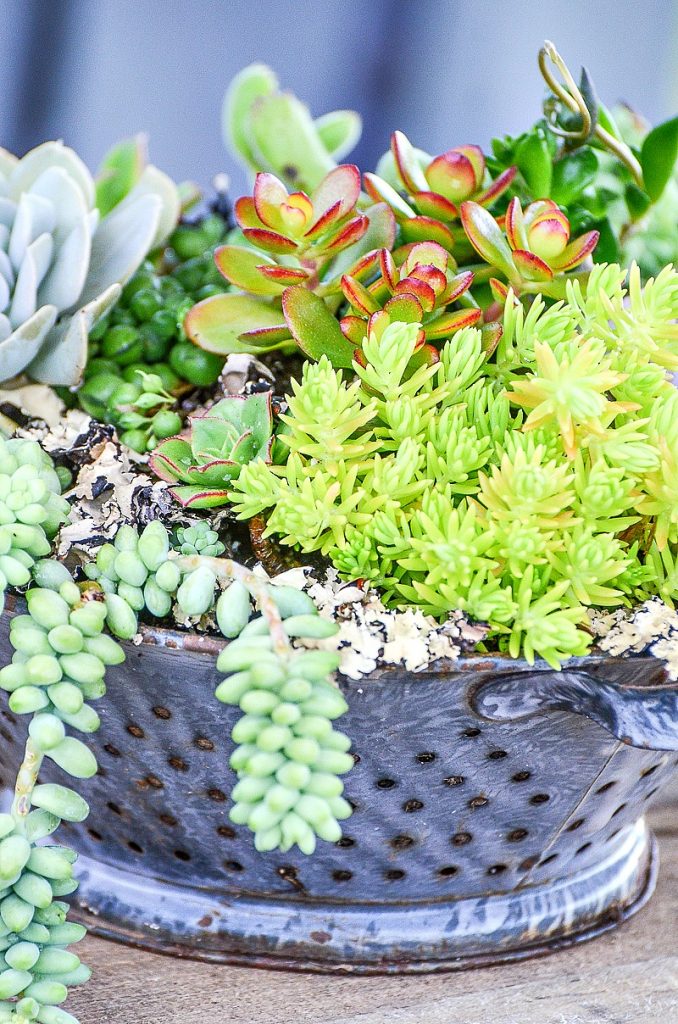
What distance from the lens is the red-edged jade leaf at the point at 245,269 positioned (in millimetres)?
576

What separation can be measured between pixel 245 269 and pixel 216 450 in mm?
136

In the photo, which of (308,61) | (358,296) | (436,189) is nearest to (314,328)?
(358,296)

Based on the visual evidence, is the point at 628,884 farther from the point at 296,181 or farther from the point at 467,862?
the point at 296,181

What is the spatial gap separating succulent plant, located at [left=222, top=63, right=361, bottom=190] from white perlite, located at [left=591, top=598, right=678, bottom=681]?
431 millimetres

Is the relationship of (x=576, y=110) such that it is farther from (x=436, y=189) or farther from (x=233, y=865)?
(x=233, y=865)

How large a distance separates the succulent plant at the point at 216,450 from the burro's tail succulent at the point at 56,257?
0.11 m

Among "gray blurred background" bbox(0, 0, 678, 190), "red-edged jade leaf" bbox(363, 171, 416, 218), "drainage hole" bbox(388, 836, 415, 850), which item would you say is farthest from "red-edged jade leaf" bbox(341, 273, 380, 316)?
"gray blurred background" bbox(0, 0, 678, 190)

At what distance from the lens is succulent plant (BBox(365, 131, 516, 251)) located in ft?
1.90

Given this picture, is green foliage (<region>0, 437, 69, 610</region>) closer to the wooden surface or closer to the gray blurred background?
the wooden surface

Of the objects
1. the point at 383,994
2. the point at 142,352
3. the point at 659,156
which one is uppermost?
the point at 659,156

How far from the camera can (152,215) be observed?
0.64 metres

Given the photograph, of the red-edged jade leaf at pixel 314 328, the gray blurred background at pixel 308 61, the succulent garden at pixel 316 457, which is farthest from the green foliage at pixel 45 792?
the gray blurred background at pixel 308 61

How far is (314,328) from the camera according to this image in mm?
545

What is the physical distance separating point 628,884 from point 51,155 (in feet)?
2.25
